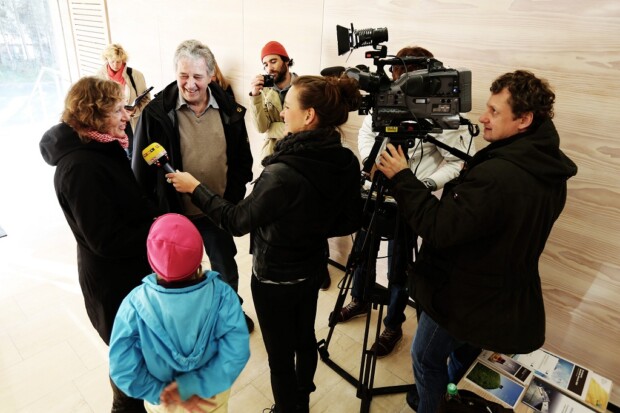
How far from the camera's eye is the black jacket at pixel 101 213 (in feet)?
4.10

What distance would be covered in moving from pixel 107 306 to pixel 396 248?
1156 millimetres

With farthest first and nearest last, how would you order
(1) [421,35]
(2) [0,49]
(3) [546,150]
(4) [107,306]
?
(2) [0,49], (1) [421,35], (4) [107,306], (3) [546,150]

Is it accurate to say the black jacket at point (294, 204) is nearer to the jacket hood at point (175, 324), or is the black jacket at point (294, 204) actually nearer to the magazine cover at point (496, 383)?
the jacket hood at point (175, 324)

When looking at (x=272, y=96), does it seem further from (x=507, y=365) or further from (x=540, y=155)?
(x=507, y=365)

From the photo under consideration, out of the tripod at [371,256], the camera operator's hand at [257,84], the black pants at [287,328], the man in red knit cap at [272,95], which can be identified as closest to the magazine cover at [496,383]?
the tripod at [371,256]

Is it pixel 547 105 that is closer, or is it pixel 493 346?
pixel 547 105

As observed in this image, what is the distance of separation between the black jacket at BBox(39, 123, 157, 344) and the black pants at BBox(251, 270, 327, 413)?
47cm

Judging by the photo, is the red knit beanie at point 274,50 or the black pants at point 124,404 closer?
the black pants at point 124,404

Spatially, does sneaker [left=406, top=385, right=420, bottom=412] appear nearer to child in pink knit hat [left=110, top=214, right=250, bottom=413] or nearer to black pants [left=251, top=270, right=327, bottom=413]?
black pants [left=251, top=270, right=327, bottom=413]

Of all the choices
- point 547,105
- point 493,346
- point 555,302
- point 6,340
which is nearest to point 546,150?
point 547,105

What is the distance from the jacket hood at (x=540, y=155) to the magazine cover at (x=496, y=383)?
0.94 m

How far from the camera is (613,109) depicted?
1613 millimetres

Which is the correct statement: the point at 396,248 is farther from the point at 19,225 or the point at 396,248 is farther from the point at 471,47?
the point at 19,225

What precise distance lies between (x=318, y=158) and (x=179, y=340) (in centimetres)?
67
